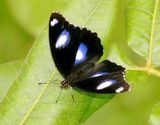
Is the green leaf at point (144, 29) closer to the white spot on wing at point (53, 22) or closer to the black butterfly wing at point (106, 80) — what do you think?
the black butterfly wing at point (106, 80)

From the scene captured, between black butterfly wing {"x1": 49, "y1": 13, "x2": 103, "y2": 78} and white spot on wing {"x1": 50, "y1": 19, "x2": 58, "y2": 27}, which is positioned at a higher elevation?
white spot on wing {"x1": 50, "y1": 19, "x2": 58, "y2": 27}

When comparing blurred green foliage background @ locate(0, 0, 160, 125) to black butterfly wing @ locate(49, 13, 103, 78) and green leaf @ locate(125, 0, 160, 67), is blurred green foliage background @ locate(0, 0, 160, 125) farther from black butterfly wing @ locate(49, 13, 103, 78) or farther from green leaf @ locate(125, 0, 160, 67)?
green leaf @ locate(125, 0, 160, 67)

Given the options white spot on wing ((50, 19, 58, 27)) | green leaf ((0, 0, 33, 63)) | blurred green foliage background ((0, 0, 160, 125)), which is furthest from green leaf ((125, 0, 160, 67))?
green leaf ((0, 0, 33, 63))

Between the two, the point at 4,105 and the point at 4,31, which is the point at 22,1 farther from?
the point at 4,105

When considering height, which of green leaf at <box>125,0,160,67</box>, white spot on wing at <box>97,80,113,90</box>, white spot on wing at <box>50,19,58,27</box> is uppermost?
white spot on wing at <box>50,19,58,27</box>

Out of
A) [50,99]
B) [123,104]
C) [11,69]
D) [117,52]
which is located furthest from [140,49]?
[123,104]

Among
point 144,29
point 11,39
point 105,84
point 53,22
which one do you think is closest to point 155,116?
point 105,84

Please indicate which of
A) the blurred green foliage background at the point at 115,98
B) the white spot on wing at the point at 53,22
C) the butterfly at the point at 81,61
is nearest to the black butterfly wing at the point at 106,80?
the butterfly at the point at 81,61

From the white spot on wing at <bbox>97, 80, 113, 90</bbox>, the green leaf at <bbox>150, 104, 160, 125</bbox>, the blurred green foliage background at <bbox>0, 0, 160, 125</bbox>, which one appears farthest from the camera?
the blurred green foliage background at <bbox>0, 0, 160, 125</bbox>
